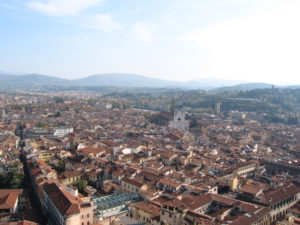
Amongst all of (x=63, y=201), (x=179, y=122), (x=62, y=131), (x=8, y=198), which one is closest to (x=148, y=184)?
(x=63, y=201)

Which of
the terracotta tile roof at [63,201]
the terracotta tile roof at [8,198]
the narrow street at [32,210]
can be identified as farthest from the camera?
the terracotta tile roof at [8,198]

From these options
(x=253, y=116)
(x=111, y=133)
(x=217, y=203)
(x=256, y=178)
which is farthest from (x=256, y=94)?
Result: (x=217, y=203)

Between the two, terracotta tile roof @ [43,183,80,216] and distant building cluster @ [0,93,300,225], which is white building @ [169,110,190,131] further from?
terracotta tile roof @ [43,183,80,216]

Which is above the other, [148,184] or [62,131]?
[148,184]

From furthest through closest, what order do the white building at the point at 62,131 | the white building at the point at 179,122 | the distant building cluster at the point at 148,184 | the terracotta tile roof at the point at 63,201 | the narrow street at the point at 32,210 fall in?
the white building at the point at 179,122, the white building at the point at 62,131, the narrow street at the point at 32,210, the distant building cluster at the point at 148,184, the terracotta tile roof at the point at 63,201

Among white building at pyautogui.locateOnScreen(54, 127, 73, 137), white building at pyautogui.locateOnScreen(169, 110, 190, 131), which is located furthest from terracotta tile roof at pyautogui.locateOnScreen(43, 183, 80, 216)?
white building at pyautogui.locateOnScreen(169, 110, 190, 131)

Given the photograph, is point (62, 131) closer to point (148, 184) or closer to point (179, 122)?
point (179, 122)

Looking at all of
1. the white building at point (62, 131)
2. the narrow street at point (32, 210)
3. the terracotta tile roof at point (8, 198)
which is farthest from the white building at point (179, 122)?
the terracotta tile roof at point (8, 198)

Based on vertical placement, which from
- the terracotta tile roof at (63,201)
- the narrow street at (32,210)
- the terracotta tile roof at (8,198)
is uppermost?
the terracotta tile roof at (63,201)

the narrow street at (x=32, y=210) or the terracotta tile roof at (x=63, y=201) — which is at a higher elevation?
the terracotta tile roof at (x=63, y=201)

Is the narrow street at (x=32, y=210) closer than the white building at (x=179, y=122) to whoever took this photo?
Yes

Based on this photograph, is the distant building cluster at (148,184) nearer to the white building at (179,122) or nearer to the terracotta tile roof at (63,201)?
the terracotta tile roof at (63,201)
